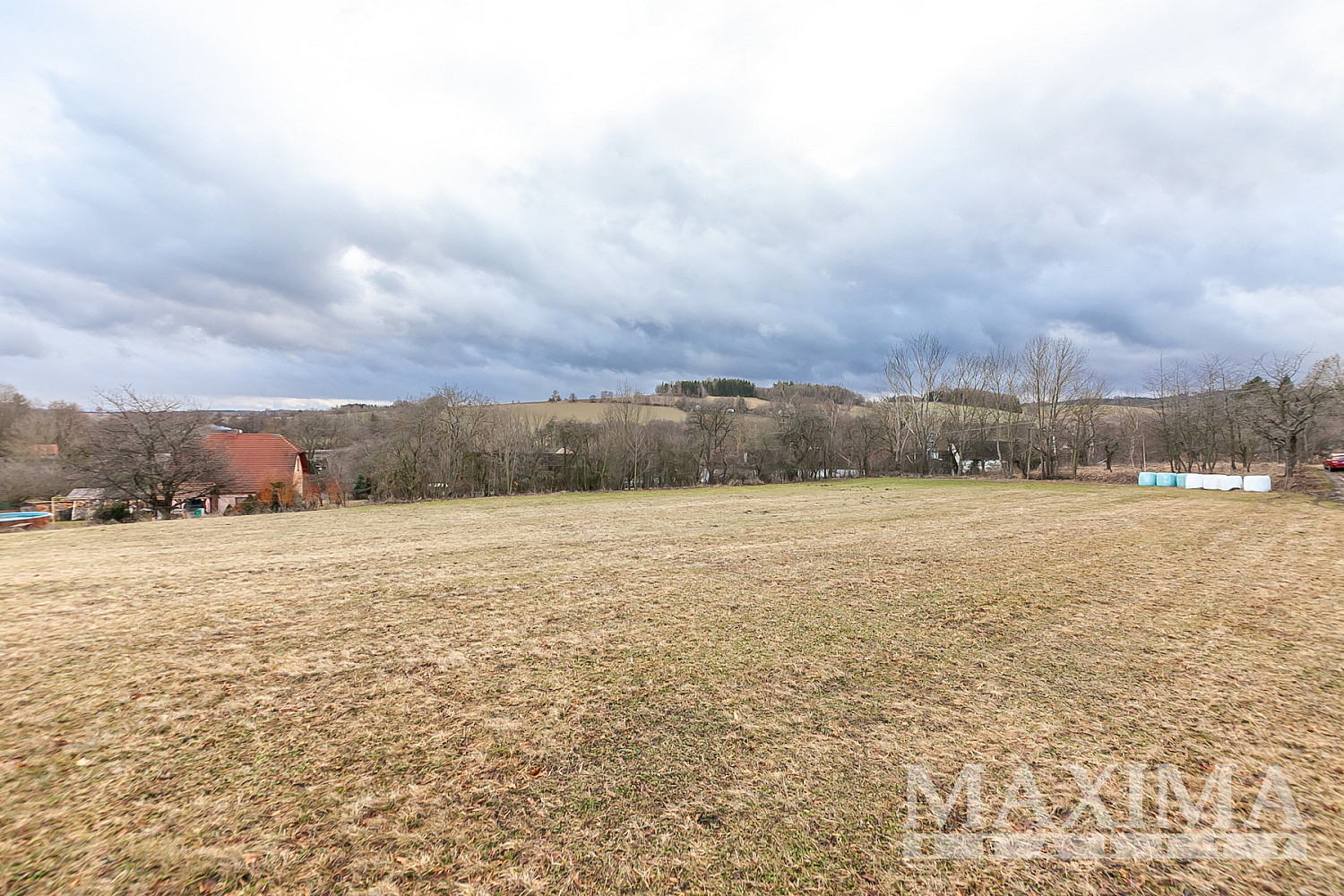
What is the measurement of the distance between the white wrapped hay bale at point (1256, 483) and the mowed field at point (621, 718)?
816 inches

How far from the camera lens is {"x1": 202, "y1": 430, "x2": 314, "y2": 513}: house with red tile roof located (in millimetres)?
29008

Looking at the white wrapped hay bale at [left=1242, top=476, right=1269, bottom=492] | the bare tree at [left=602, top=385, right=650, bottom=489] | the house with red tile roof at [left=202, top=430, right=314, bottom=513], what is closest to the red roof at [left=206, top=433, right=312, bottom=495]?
the house with red tile roof at [left=202, top=430, right=314, bottom=513]

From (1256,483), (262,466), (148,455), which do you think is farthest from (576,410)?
(1256,483)

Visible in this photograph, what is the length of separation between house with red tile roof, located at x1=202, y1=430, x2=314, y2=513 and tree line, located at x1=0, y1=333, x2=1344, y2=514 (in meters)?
1.94

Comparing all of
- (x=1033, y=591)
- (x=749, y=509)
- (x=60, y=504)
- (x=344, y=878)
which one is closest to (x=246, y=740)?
(x=344, y=878)

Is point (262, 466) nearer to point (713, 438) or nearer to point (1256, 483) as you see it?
point (713, 438)

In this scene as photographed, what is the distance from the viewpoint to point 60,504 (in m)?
28.2

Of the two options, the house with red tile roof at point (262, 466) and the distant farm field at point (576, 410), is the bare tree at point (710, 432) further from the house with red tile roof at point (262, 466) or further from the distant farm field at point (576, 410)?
the house with red tile roof at point (262, 466)

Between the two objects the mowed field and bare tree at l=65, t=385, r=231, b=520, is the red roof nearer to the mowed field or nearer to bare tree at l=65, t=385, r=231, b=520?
bare tree at l=65, t=385, r=231, b=520

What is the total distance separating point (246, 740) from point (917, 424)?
4825 cm

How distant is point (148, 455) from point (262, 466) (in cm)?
1517

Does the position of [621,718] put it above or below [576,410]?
below

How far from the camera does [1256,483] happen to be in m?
22.0

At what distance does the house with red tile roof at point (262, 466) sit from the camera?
29008mm
